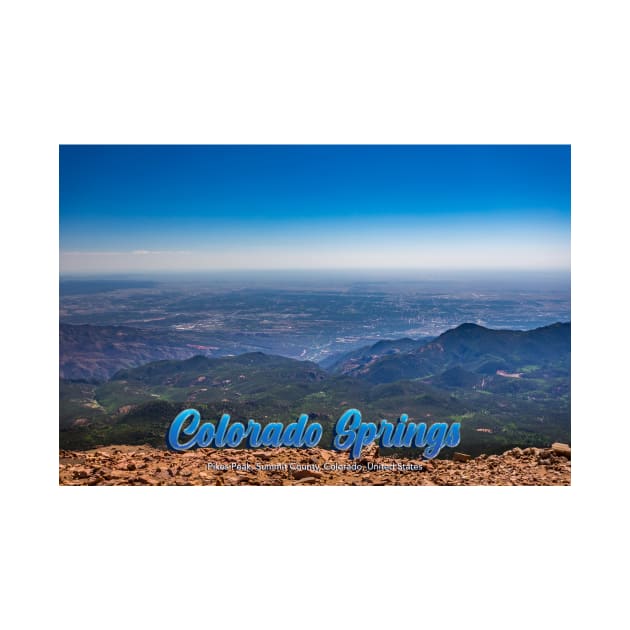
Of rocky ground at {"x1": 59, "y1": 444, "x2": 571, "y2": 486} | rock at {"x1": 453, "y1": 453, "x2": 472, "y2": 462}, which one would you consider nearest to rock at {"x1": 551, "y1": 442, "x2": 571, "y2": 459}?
rocky ground at {"x1": 59, "y1": 444, "x2": 571, "y2": 486}

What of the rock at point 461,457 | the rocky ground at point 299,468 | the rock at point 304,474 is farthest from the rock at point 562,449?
the rock at point 304,474

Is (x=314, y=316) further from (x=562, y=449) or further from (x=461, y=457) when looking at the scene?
(x=562, y=449)

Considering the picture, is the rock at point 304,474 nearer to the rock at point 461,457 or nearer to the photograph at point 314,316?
the photograph at point 314,316

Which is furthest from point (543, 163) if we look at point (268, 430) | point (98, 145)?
point (98, 145)

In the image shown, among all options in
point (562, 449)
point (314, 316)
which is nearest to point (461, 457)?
point (562, 449)

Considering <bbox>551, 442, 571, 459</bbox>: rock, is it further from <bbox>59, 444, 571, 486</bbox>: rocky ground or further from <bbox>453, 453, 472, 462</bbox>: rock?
<bbox>453, 453, 472, 462</bbox>: rock

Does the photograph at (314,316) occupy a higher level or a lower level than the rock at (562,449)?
higher

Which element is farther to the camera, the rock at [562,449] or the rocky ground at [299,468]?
the rock at [562,449]

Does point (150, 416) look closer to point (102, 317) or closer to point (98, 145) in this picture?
point (102, 317)
